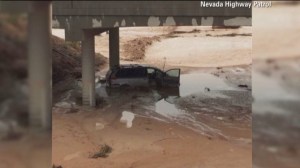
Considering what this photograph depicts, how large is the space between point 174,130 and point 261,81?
11.4 meters

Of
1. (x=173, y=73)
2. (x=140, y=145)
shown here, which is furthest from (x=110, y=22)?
(x=173, y=73)

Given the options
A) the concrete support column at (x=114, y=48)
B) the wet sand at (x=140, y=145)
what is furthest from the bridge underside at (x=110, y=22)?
the concrete support column at (x=114, y=48)

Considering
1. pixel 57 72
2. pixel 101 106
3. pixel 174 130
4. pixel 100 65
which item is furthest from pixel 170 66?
pixel 174 130

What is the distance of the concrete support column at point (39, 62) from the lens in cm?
210

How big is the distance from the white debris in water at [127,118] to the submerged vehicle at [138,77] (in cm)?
494

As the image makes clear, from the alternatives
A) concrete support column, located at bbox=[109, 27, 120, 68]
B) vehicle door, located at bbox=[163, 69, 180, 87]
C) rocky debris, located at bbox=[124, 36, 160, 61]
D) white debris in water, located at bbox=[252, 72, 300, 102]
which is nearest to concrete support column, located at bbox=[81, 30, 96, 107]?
vehicle door, located at bbox=[163, 69, 180, 87]

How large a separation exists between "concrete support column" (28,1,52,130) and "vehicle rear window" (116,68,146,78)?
19.0 metres

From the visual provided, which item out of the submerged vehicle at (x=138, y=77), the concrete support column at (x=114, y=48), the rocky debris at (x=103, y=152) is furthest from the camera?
the concrete support column at (x=114, y=48)

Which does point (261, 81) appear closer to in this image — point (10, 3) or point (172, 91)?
point (10, 3)

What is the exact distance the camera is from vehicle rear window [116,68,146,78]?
69.9 feet

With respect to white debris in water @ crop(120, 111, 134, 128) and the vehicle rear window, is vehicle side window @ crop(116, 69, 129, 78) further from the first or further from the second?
white debris in water @ crop(120, 111, 134, 128)

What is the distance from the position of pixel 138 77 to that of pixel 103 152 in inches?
431

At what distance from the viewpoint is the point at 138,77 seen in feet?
71.6

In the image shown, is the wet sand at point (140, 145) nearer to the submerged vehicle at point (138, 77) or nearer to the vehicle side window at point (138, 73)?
the submerged vehicle at point (138, 77)
